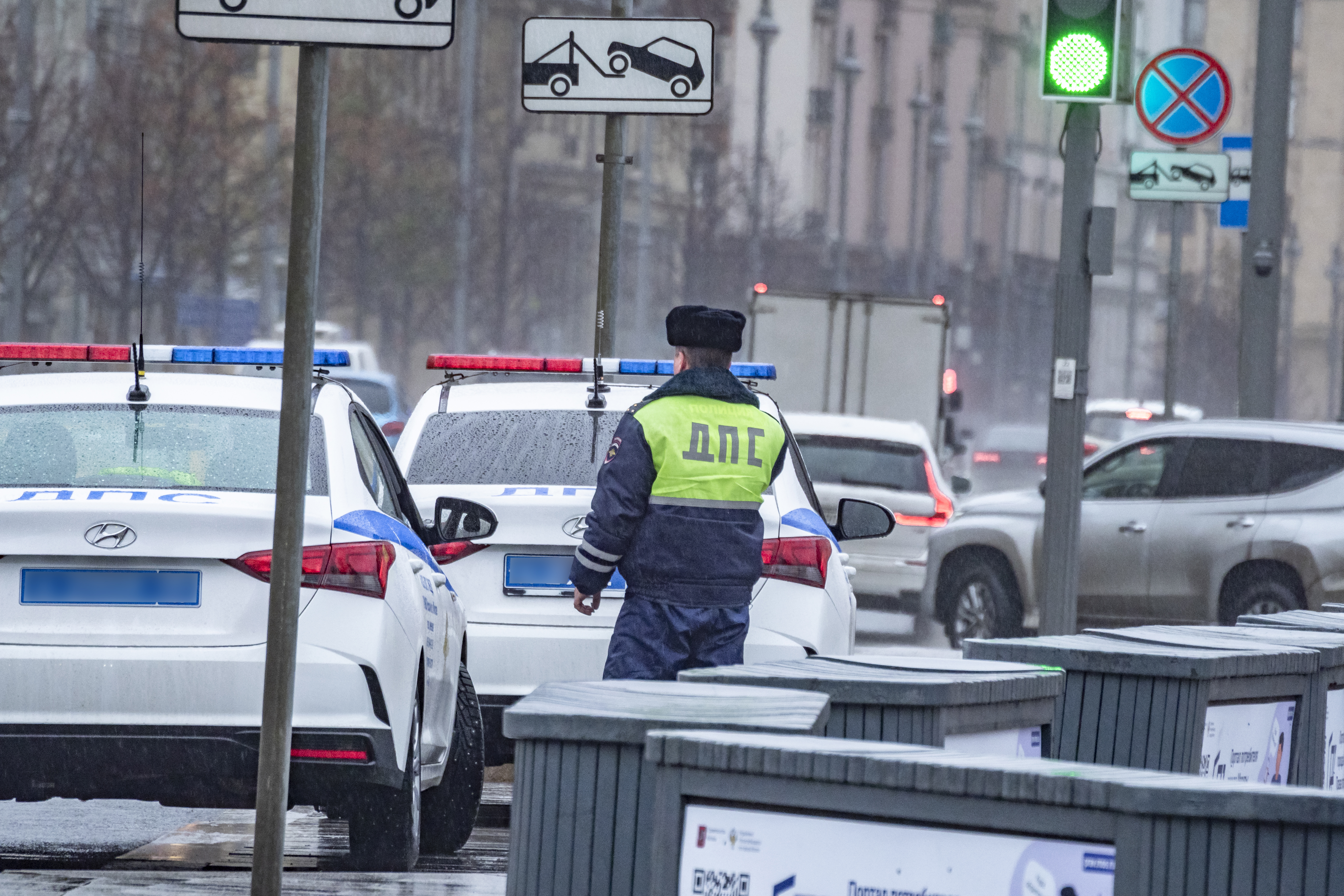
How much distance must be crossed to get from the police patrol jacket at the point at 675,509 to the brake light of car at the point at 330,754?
909 mm

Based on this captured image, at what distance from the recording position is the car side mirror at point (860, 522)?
8828mm

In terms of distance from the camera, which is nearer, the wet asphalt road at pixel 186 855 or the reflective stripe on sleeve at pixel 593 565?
the wet asphalt road at pixel 186 855

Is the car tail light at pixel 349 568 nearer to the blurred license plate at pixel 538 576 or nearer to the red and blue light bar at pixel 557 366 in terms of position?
the blurred license plate at pixel 538 576

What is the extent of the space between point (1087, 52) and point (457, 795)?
200 inches

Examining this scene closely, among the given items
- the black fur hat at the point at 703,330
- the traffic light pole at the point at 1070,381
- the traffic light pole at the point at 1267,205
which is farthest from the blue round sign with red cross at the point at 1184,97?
the black fur hat at the point at 703,330

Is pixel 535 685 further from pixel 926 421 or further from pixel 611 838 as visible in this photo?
pixel 926 421

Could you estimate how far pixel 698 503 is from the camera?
6.95 metres

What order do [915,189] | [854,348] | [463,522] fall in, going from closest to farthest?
[463,522] < [854,348] < [915,189]

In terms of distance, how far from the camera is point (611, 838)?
3846 millimetres

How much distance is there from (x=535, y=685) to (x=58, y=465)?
7.17 feet

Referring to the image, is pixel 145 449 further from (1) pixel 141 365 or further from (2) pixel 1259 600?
(2) pixel 1259 600

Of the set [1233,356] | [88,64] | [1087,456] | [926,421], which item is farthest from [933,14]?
[926,421]

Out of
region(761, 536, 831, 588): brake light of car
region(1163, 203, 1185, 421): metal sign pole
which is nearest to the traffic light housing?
region(761, 536, 831, 588): brake light of car

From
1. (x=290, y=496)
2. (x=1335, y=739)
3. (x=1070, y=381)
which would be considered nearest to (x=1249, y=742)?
(x=1335, y=739)
